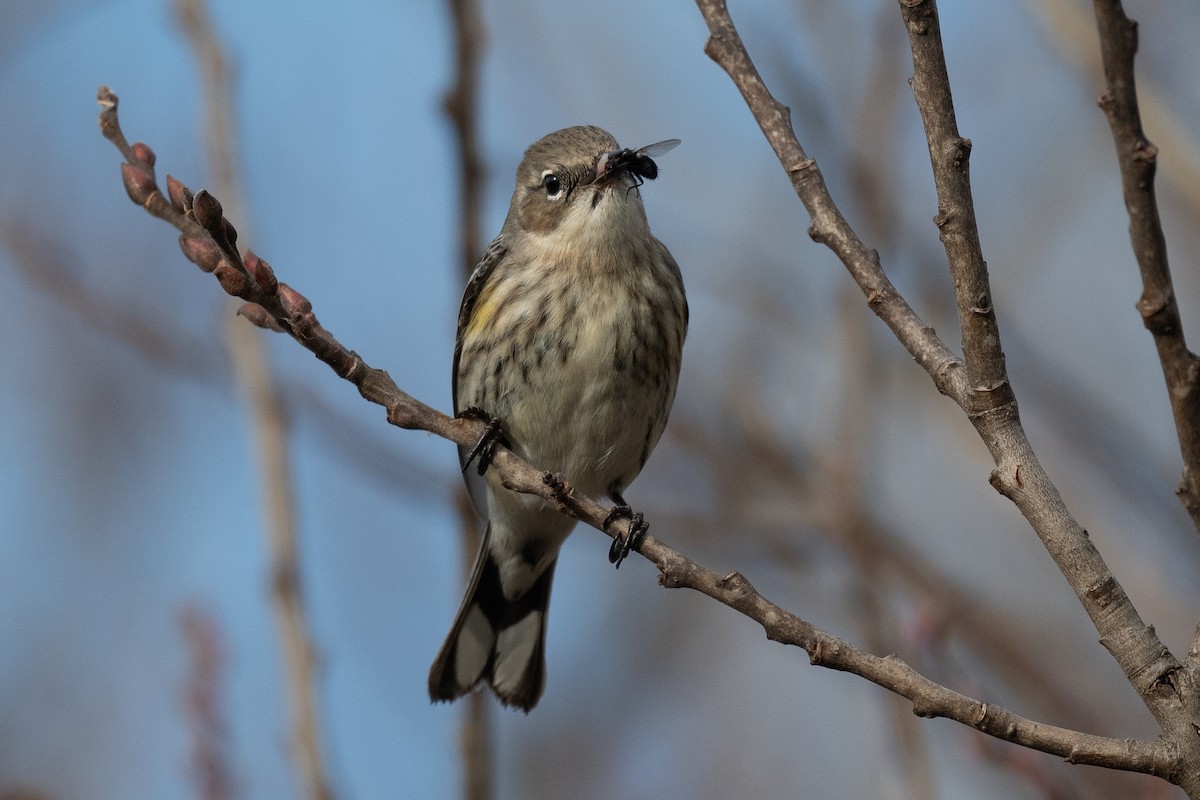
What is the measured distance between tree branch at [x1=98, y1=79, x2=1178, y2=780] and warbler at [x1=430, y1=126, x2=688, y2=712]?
5.69 feet

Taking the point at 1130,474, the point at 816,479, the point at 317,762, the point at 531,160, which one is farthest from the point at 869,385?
the point at 317,762

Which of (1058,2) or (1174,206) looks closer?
(1058,2)

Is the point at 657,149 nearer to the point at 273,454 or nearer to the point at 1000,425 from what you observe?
the point at 273,454

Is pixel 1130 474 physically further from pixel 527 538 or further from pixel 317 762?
pixel 317 762

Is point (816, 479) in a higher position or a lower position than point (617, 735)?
higher

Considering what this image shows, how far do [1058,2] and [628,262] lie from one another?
6.55 feet

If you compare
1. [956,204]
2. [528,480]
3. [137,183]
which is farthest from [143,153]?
[956,204]

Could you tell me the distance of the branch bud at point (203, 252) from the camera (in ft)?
9.66

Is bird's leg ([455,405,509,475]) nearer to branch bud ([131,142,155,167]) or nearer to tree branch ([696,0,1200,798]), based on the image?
branch bud ([131,142,155,167])

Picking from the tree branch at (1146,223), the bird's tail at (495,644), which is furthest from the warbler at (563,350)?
the tree branch at (1146,223)

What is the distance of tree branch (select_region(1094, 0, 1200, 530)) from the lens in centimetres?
188

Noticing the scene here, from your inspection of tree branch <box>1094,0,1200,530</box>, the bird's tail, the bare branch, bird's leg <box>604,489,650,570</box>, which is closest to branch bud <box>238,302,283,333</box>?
bird's leg <box>604,489,650,570</box>

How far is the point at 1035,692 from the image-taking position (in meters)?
5.43

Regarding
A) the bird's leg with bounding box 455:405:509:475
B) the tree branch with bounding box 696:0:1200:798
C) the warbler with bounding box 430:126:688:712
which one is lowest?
the tree branch with bounding box 696:0:1200:798
